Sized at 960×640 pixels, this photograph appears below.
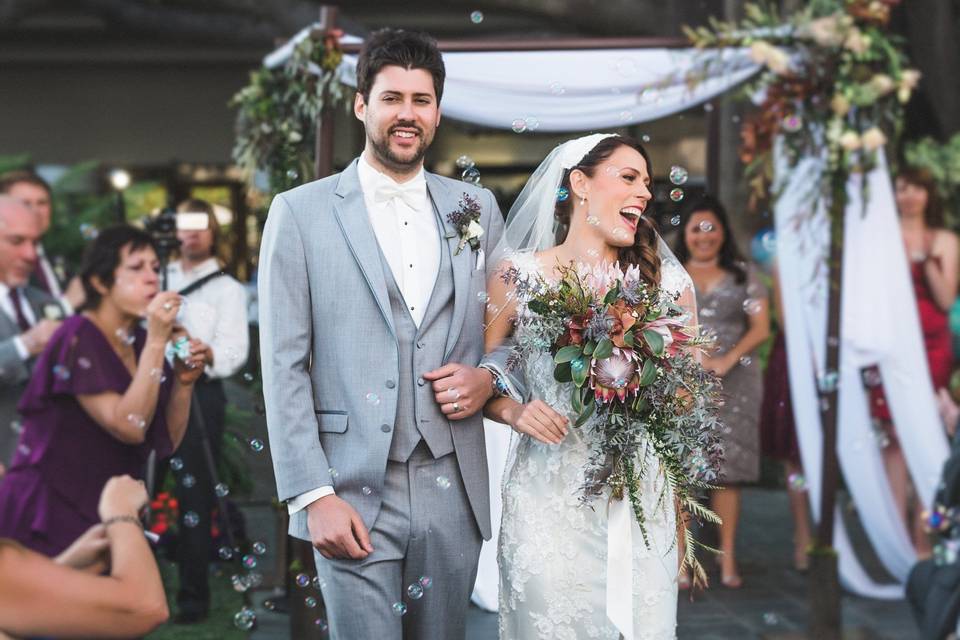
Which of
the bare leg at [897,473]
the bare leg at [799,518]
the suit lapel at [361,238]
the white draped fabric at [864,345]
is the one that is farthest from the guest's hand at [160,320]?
the bare leg at [897,473]

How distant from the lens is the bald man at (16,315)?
16.7ft

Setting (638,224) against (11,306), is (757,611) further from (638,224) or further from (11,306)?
(11,306)

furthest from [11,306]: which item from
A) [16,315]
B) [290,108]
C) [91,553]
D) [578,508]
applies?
[91,553]

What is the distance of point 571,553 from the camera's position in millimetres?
3396

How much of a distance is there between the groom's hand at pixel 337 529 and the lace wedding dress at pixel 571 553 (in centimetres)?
60

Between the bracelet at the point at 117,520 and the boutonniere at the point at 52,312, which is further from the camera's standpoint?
the boutonniere at the point at 52,312

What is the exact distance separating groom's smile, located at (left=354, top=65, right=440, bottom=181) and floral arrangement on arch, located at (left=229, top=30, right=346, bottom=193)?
8.42 feet

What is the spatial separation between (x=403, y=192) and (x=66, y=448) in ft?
6.03

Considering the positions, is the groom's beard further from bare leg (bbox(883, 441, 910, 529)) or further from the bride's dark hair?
bare leg (bbox(883, 441, 910, 529))

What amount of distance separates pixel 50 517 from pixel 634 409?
2.09 meters

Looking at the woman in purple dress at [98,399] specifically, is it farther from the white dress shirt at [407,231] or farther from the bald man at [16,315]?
the white dress shirt at [407,231]

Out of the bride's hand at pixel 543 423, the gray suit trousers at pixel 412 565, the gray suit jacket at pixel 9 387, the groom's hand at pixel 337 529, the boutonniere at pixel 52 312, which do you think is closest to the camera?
the groom's hand at pixel 337 529

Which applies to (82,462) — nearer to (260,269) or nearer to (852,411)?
(260,269)

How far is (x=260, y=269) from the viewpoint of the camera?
3.23 meters
